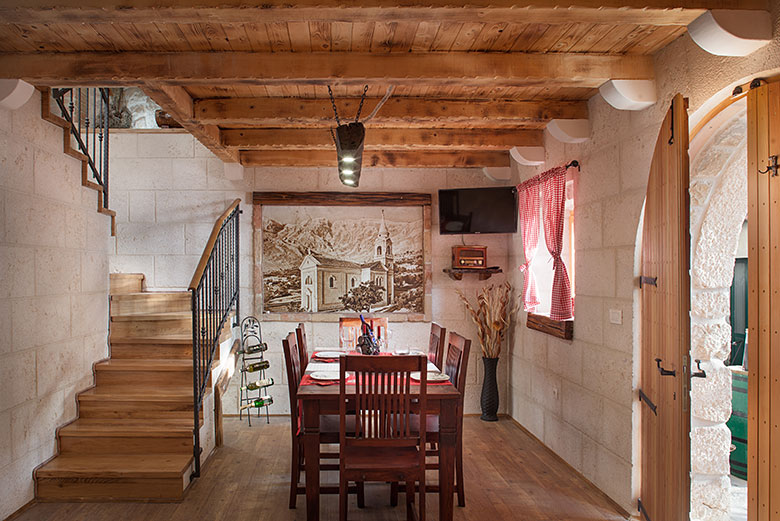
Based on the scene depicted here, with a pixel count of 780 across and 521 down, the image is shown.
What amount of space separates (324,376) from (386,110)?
1.93 m

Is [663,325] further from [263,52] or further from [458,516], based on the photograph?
[263,52]

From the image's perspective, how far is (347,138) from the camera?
340 centimetres

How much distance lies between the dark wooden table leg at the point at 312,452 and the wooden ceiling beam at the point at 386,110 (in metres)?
2.09

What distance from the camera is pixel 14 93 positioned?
3162 mm

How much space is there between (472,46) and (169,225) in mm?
3926

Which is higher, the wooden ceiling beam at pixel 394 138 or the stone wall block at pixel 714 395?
the wooden ceiling beam at pixel 394 138

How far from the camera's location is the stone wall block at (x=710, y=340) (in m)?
3.03

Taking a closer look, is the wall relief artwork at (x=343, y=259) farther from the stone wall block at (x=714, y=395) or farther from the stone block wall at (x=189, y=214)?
the stone wall block at (x=714, y=395)

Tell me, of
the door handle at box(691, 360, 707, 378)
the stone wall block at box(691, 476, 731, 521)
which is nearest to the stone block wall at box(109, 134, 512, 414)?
the stone wall block at box(691, 476, 731, 521)

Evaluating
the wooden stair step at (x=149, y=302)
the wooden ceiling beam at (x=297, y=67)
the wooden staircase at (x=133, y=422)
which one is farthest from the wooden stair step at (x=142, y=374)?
the wooden ceiling beam at (x=297, y=67)

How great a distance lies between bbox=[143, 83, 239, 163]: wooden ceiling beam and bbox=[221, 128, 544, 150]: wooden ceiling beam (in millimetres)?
185

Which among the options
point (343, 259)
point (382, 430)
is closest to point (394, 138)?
point (343, 259)

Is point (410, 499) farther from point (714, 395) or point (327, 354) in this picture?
point (714, 395)

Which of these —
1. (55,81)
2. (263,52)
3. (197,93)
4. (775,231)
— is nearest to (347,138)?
(263,52)
